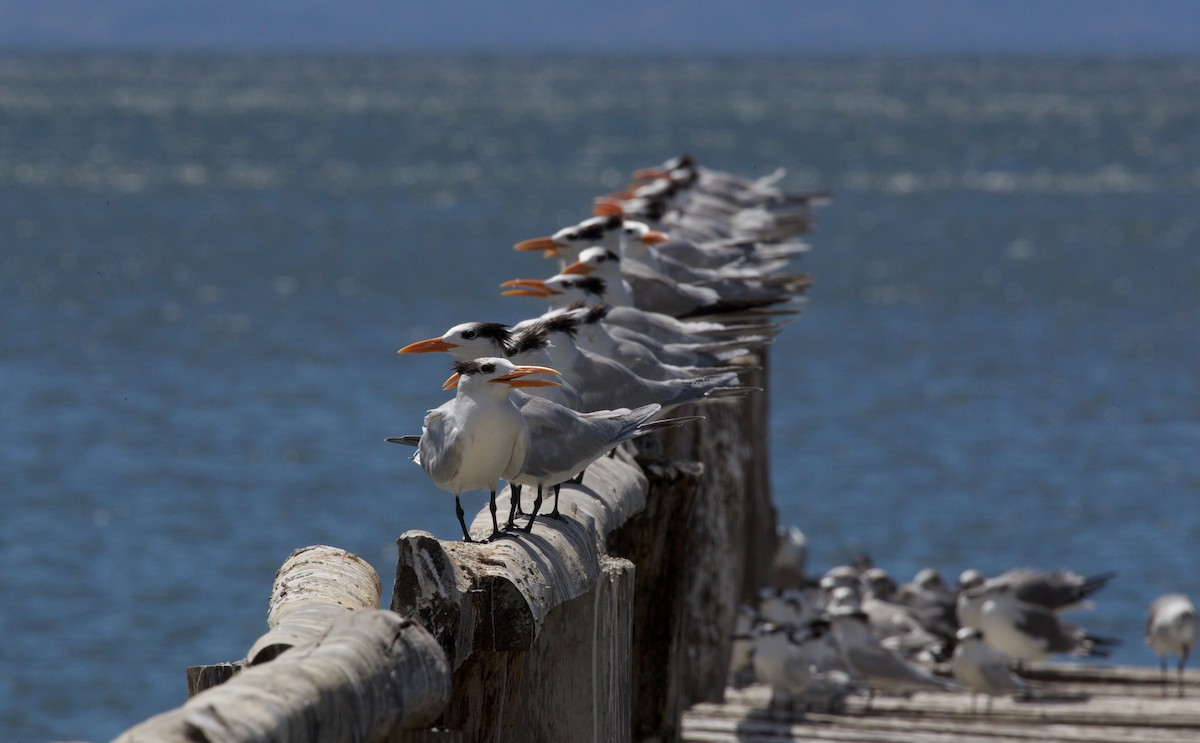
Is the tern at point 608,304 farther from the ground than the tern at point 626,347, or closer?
farther from the ground

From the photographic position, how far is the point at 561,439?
4.41 metres

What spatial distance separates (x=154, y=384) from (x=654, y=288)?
15706 millimetres

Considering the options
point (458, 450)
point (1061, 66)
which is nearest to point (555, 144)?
point (458, 450)

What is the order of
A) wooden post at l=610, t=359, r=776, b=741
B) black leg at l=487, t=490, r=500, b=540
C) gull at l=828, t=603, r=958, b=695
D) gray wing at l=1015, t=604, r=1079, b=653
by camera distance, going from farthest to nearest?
gray wing at l=1015, t=604, r=1079, b=653, gull at l=828, t=603, r=958, b=695, wooden post at l=610, t=359, r=776, b=741, black leg at l=487, t=490, r=500, b=540

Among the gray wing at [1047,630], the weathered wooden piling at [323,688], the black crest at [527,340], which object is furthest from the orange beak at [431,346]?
the gray wing at [1047,630]

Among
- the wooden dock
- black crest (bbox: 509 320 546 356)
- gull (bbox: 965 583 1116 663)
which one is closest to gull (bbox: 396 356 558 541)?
black crest (bbox: 509 320 546 356)

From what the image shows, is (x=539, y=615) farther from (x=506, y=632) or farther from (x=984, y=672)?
(x=984, y=672)

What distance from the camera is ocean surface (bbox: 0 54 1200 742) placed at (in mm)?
15602

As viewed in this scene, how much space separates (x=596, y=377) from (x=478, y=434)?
131 cm

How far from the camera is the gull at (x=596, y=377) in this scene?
17.7ft

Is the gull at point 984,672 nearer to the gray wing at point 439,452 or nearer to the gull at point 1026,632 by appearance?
the gull at point 1026,632

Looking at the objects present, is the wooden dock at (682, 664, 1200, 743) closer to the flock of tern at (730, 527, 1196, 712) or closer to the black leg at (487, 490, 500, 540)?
the flock of tern at (730, 527, 1196, 712)

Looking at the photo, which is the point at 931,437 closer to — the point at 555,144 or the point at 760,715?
the point at 760,715

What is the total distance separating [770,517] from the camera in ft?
33.1
